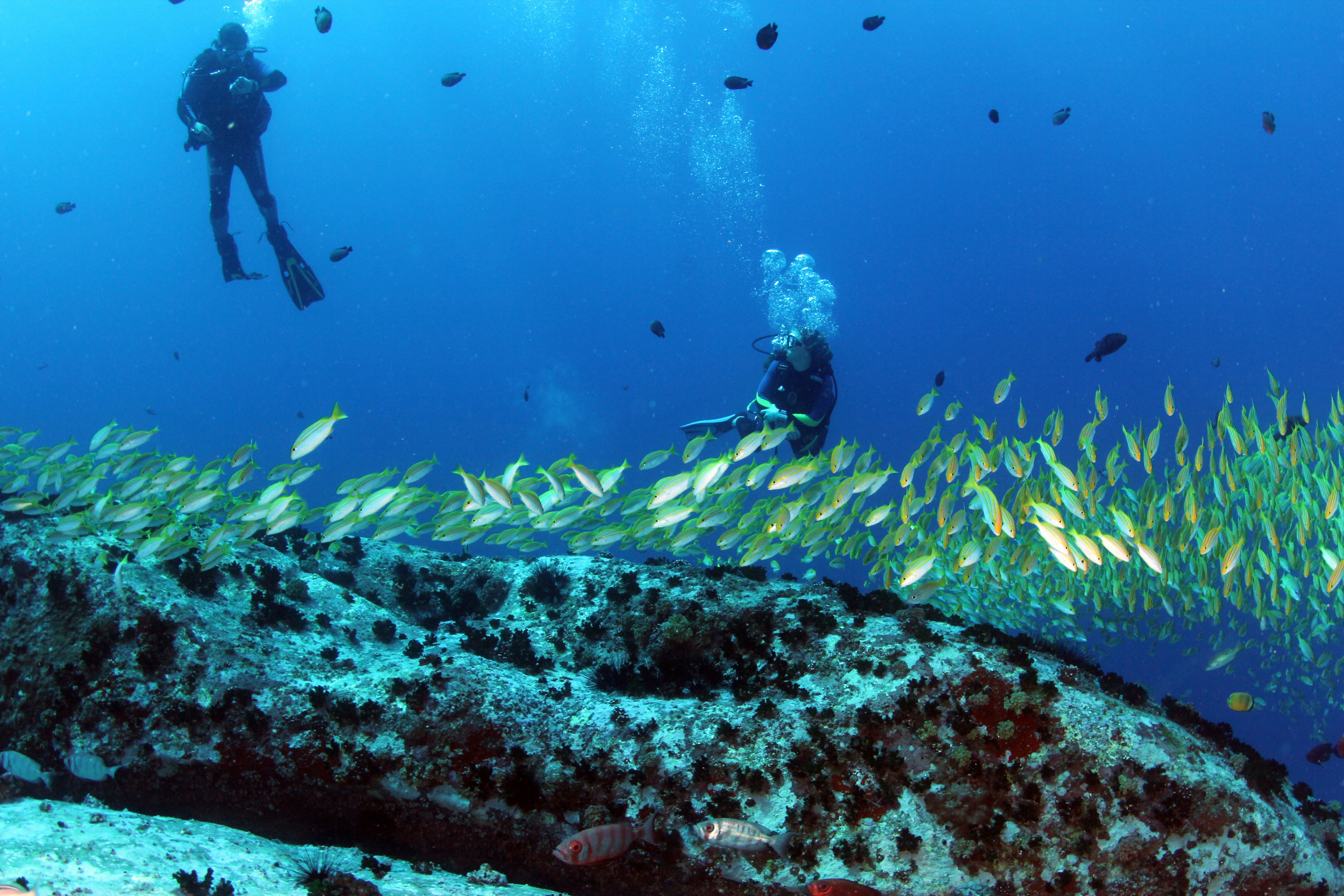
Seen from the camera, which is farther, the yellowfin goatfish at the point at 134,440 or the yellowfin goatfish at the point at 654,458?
the yellowfin goatfish at the point at 134,440

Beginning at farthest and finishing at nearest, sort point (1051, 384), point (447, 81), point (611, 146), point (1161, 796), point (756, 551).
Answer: point (611, 146)
point (1051, 384)
point (447, 81)
point (756, 551)
point (1161, 796)

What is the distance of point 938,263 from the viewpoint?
242 feet

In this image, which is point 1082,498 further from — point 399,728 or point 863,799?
point 399,728

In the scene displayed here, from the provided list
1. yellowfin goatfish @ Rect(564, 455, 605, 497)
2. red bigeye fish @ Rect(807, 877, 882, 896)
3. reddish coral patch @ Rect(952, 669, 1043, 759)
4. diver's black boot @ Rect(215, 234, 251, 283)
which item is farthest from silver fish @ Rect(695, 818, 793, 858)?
diver's black boot @ Rect(215, 234, 251, 283)

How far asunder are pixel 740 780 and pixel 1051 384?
70.6m

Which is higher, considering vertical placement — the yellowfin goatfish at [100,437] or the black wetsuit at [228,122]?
the black wetsuit at [228,122]

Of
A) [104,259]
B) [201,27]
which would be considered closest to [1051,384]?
[201,27]

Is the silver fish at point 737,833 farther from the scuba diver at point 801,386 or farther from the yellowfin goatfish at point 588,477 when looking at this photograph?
the scuba diver at point 801,386

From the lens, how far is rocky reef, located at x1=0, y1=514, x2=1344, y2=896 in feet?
14.4

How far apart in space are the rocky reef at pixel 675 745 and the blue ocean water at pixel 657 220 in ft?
108

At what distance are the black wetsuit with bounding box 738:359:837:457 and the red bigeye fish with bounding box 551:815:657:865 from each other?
349 inches

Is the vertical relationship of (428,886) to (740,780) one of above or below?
above

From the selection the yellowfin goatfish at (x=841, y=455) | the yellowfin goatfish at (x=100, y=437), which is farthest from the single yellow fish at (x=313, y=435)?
the yellowfin goatfish at (x=841, y=455)

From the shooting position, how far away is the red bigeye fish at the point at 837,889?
154 inches
